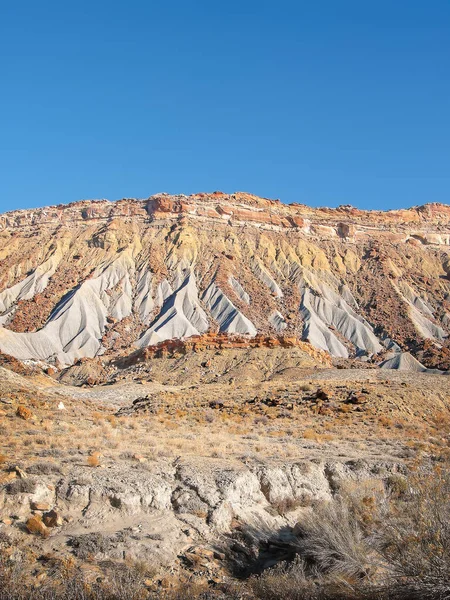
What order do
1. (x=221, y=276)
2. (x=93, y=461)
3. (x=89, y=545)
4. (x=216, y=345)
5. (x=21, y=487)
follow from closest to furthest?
(x=89, y=545)
(x=21, y=487)
(x=93, y=461)
(x=216, y=345)
(x=221, y=276)

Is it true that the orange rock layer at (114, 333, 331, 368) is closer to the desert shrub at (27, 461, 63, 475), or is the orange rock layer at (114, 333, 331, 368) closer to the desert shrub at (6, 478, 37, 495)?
the desert shrub at (27, 461, 63, 475)

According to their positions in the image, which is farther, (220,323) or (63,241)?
(63,241)

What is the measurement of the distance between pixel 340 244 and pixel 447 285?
60.3ft

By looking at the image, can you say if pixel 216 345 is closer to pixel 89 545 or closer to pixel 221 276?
pixel 221 276

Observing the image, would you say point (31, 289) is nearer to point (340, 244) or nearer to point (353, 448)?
point (340, 244)

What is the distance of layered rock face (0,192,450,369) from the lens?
62531 mm

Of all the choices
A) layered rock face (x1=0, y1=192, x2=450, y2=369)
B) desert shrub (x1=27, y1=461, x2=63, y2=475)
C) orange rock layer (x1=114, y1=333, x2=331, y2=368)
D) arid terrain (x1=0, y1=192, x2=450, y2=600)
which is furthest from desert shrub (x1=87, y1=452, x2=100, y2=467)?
layered rock face (x1=0, y1=192, x2=450, y2=369)

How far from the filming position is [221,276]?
73125 mm

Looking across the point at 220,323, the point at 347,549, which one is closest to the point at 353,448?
the point at 347,549

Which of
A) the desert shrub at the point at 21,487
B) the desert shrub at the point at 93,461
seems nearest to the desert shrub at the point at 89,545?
the desert shrub at the point at 21,487

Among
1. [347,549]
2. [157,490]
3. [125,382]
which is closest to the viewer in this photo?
[347,549]

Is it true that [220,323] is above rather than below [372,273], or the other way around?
below

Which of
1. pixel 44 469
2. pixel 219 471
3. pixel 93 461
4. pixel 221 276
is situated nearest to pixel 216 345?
pixel 221 276

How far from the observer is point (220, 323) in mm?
64125
